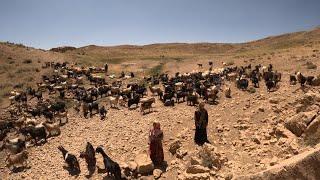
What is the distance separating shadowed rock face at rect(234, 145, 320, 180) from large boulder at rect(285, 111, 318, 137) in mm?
3623

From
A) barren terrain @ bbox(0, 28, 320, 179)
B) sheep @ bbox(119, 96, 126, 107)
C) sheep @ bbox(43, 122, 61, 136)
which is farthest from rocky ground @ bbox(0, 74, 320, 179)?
sheep @ bbox(119, 96, 126, 107)

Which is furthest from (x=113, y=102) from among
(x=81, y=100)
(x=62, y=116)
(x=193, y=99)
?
(x=193, y=99)

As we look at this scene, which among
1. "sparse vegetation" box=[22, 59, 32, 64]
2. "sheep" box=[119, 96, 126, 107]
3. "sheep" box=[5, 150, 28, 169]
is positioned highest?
"sparse vegetation" box=[22, 59, 32, 64]

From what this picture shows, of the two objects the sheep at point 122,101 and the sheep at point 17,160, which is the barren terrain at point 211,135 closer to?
the sheep at point 17,160

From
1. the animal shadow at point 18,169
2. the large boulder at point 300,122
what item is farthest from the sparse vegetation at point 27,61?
the large boulder at point 300,122

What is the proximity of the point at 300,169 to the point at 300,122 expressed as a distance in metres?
4.17

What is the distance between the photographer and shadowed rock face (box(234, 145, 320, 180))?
8.66m

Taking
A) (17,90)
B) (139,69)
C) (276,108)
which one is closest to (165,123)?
(276,108)

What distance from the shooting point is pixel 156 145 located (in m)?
14.5

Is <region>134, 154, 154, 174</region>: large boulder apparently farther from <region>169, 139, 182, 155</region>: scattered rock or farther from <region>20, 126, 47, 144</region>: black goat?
<region>20, 126, 47, 144</region>: black goat

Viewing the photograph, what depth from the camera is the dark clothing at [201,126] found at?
15.2 m

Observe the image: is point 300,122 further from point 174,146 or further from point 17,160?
point 17,160

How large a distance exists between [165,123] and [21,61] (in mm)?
36132

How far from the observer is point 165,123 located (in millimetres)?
19172
